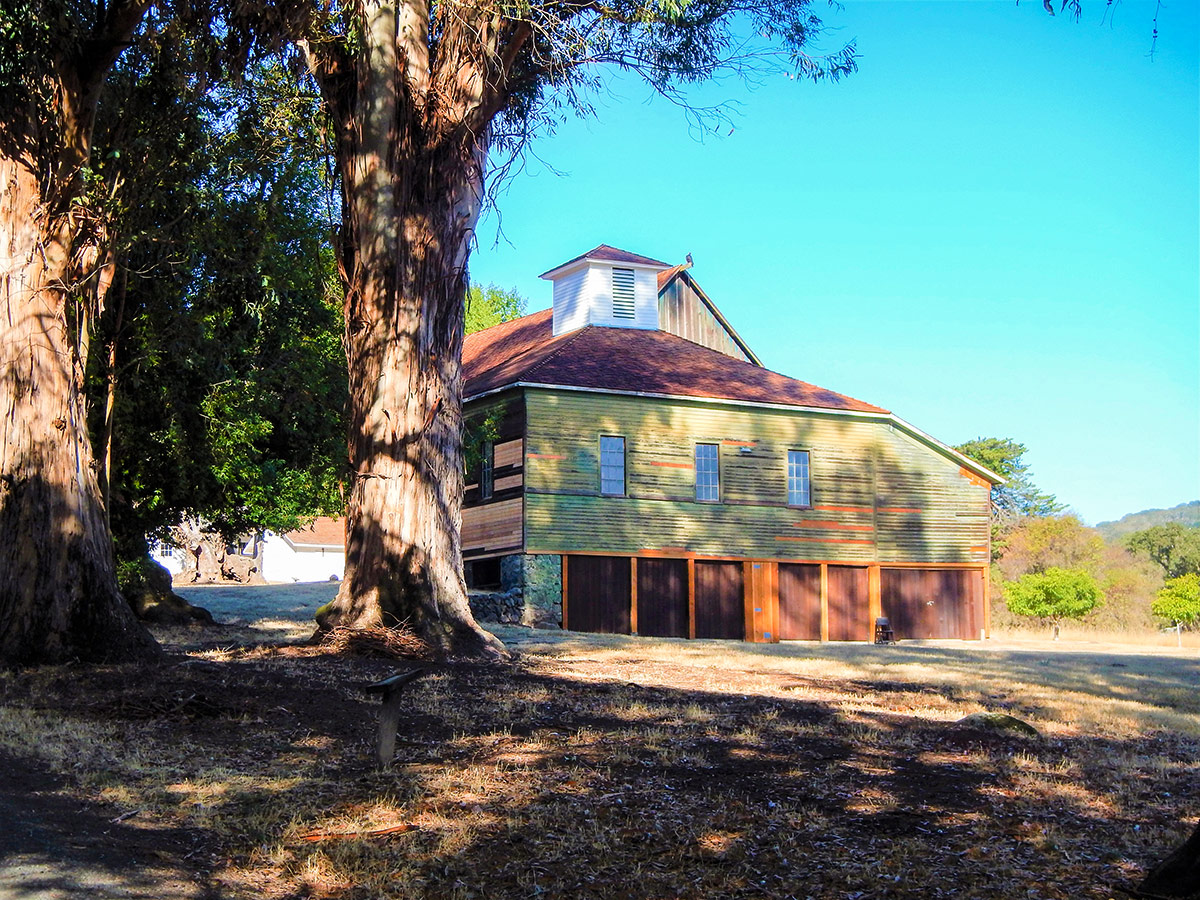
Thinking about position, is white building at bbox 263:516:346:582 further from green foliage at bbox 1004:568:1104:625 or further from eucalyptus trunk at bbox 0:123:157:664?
eucalyptus trunk at bbox 0:123:157:664

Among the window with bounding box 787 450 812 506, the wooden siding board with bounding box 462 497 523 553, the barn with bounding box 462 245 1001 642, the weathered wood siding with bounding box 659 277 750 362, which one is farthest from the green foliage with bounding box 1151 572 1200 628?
the wooden siding board with bounding box 462 497 523 553

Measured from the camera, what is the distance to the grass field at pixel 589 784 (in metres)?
5.92

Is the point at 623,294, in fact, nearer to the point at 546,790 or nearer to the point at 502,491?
the point at 502,491

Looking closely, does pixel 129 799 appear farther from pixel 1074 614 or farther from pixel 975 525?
pixel 1074 614

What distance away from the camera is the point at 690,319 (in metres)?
38.4

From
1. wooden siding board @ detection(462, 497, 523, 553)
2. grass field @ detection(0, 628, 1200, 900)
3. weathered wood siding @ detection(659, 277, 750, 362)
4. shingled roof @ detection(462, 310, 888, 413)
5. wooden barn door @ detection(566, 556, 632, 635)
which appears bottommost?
grass field @ detection(0, 628, 1200, 900)

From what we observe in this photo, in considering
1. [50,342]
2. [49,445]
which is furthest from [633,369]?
[49,445]

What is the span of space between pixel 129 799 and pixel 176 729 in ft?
5.90

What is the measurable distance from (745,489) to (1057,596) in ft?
61.3

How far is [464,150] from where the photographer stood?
14008mm

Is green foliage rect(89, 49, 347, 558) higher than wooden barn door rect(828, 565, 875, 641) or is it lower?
higher

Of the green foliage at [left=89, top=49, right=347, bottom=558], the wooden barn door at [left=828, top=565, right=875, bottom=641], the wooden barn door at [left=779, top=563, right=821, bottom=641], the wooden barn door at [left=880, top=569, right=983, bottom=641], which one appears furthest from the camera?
the wooden barn door at [left=880, top=569, right=983, bottom=641]

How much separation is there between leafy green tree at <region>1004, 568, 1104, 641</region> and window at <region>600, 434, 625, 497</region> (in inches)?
840

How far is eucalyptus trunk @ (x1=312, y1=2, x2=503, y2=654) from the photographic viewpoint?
1310 centimetres
